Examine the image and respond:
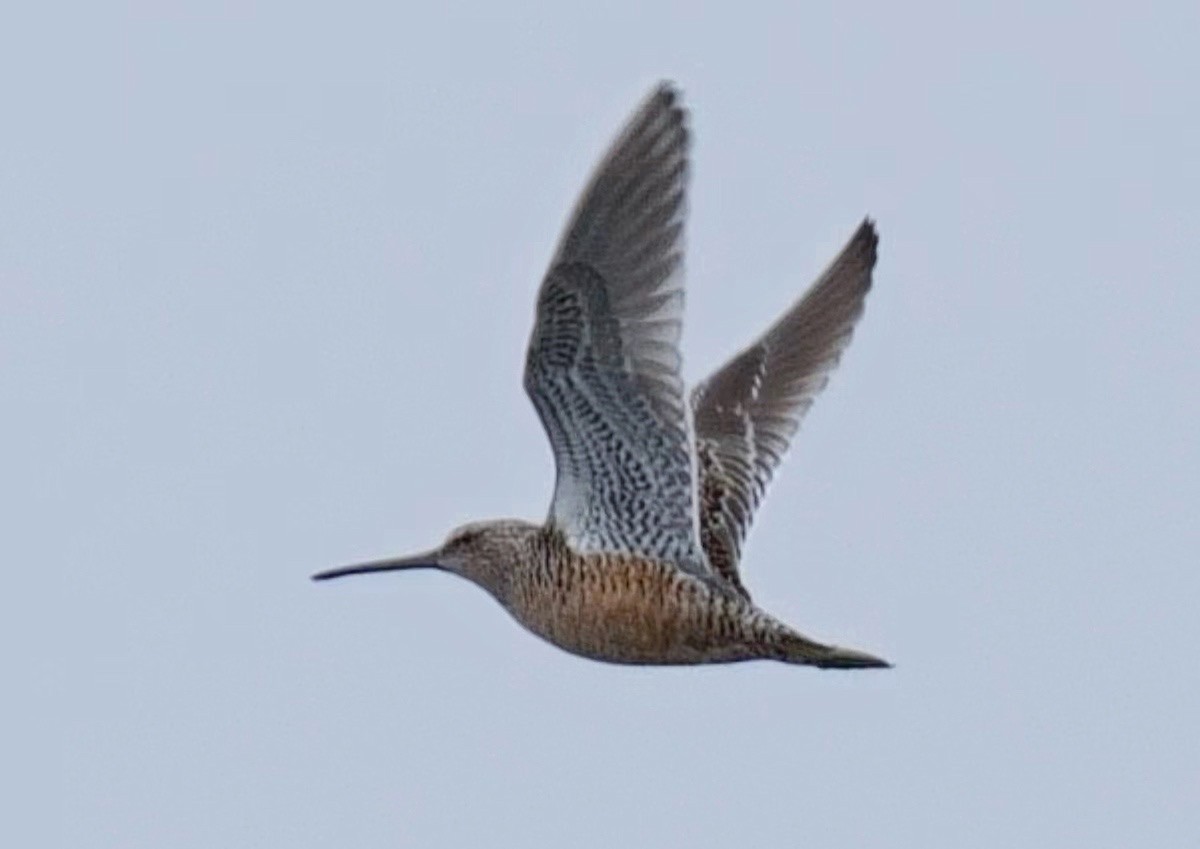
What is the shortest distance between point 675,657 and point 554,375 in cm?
123

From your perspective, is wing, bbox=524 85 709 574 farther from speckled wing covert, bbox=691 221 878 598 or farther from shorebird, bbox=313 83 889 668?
speckled wing covert, bbox=691 221 878 598

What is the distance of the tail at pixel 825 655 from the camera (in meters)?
13.9

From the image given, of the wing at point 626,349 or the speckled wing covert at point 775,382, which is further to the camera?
the speckled wing covert at point 775,382

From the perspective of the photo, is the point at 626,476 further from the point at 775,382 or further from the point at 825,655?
the point at 775,382

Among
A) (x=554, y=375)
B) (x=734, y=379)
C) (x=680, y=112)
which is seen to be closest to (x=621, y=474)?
(x=554, y=375)

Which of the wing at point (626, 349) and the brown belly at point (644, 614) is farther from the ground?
the wing at point (626, 349)

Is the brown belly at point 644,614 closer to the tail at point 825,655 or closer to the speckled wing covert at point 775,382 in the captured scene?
the tail at point 825,655

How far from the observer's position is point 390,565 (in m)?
15.5

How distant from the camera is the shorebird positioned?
522 inches

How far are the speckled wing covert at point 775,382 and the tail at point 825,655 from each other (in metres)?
1.51

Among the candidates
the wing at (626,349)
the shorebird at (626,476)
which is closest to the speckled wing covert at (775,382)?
the shorebird at (626,476)

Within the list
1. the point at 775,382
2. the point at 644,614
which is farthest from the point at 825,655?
the point at 775,382

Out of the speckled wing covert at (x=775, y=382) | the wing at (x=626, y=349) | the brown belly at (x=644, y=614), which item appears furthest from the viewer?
the speckled wing covert at (x=775, y=382)

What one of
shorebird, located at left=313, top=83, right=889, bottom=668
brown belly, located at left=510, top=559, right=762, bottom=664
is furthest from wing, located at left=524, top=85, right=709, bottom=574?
brown belly, located at left=510, top=559, right=762, bottom=664
